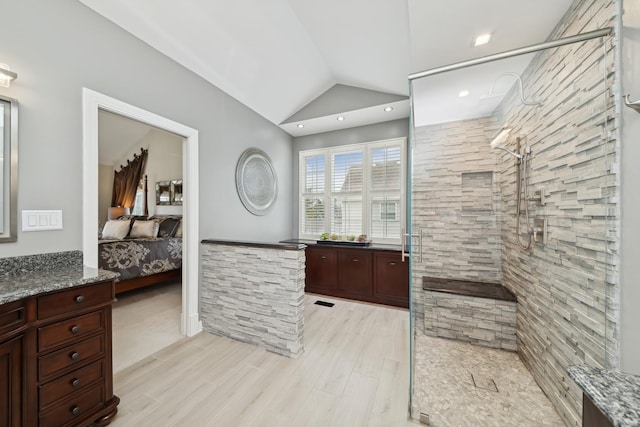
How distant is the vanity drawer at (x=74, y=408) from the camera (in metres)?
1.18

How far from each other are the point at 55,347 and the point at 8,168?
107 cm

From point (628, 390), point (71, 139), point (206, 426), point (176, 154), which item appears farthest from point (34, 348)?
point (176, 154)

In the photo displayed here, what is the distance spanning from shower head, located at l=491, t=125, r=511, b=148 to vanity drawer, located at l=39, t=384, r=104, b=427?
3626 mm

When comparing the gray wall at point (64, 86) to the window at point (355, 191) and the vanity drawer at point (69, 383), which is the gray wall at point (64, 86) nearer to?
the vanity drawer at point (69, 383)

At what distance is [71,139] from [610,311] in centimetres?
337

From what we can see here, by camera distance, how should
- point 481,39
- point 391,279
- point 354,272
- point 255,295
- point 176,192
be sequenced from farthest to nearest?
point 176,192
point 354,272
point 391,279
point 255,295
point 481,39

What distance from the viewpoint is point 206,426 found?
Answer: 1390 mm

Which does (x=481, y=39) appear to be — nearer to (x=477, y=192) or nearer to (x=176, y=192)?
(x=477, y=192)

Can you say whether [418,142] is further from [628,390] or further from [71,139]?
[71,139]

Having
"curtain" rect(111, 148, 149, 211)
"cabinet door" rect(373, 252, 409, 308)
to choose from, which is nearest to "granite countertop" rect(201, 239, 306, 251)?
"cabinet door" rect(373, 252, 409, 308)

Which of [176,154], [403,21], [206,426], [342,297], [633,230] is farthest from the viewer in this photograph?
[176,154]

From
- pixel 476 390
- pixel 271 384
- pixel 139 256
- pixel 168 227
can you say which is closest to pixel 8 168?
pixel 271 384

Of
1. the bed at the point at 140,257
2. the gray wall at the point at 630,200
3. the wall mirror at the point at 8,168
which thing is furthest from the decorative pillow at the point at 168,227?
the gray wall at the point at 630,200

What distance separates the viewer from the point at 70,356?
49.2 inches
